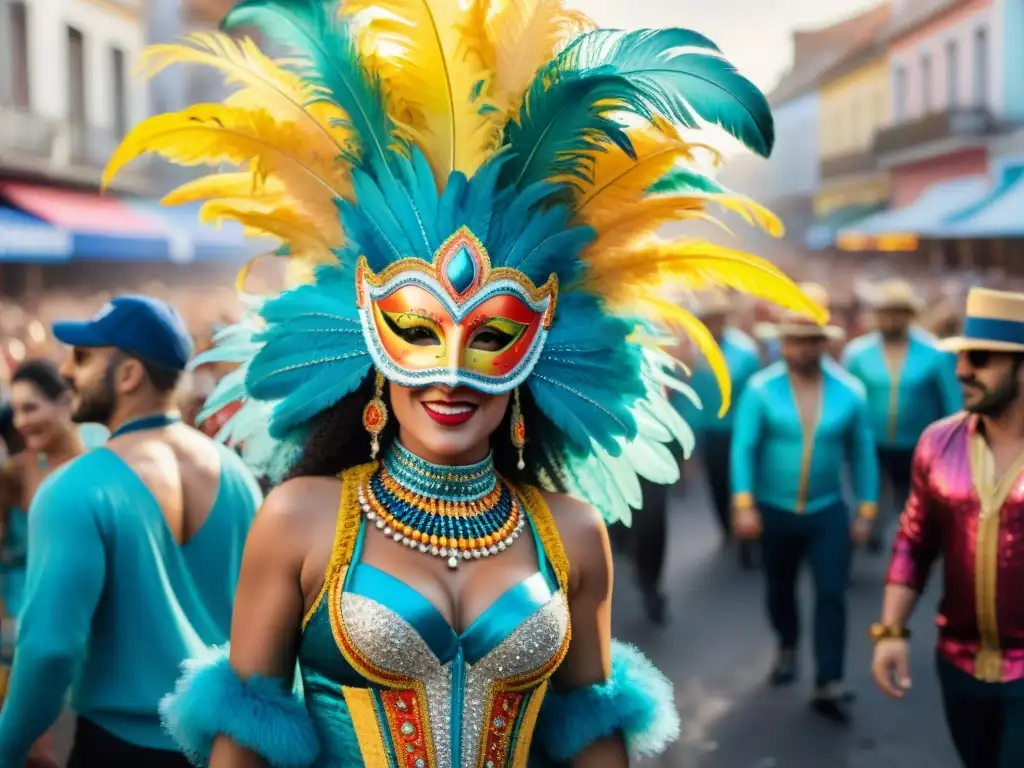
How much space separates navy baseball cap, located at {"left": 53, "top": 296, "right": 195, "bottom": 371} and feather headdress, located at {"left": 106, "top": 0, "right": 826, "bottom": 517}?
35.3 inches

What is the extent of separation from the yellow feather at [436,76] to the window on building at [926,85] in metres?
32.8

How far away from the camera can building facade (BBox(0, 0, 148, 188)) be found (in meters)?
21.5

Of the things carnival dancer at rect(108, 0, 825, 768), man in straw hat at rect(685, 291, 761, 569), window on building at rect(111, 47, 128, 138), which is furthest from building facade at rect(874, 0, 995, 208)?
carnival dancer at rect(108, 0, 825, 768)

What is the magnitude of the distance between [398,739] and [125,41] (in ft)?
89.3

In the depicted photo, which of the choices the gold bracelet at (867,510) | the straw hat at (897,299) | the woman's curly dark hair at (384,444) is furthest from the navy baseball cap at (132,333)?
the straw hat at (897,299)

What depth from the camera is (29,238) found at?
18.4m

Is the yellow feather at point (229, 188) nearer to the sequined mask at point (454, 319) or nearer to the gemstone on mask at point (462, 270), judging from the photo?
the sequined mask at point (454, 319)

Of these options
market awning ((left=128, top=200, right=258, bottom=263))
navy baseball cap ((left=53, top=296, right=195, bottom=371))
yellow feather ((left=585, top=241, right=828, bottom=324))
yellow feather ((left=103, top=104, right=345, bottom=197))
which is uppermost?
market awning ((left=128, top=200, right=258, bottom=263))

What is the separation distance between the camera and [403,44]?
282cm

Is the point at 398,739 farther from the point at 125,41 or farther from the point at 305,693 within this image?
the point at 125,41

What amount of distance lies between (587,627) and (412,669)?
17.5 inches

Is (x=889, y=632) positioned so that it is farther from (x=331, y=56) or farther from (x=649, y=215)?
(x=331, y=56)

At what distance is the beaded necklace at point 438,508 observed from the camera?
2785mm

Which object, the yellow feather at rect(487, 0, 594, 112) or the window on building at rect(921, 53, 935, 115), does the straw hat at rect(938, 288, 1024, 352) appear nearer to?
the yellow feather at rect(487, 0, 594, 112)
